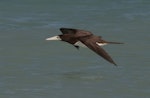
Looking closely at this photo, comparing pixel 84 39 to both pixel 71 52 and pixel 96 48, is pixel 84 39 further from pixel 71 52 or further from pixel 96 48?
pixel 71 52

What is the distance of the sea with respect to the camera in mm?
8773

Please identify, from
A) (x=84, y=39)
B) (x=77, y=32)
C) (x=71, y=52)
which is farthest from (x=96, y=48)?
(x=71, y=52)

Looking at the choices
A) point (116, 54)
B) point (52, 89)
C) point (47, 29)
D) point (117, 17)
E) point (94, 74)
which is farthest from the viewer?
point (117, 17)

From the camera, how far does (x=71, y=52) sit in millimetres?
10906

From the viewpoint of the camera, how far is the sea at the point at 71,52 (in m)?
8.77

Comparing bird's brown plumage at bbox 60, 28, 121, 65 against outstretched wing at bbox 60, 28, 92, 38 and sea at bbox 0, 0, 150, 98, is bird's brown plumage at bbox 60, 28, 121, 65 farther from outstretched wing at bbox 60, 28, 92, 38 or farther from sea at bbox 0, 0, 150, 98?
sea at bbox 0, 0, 150, 98

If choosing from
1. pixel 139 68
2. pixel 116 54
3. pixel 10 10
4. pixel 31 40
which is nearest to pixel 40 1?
pixel 10 10

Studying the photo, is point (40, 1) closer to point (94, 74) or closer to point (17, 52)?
point (17, 52)

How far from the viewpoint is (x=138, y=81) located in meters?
9.03

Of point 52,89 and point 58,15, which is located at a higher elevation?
point 52,89

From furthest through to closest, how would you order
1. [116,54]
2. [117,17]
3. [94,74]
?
[117,17]
[116,54]
[94,74]

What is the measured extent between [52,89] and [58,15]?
5.33 meters

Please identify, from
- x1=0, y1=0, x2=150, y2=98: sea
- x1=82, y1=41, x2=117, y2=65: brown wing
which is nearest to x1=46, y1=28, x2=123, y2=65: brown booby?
x1=82, y1=41, x2=117, y2=65: brown wing


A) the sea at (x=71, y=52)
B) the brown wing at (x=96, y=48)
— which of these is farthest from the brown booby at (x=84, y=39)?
the sea at (x=71, y=52)
